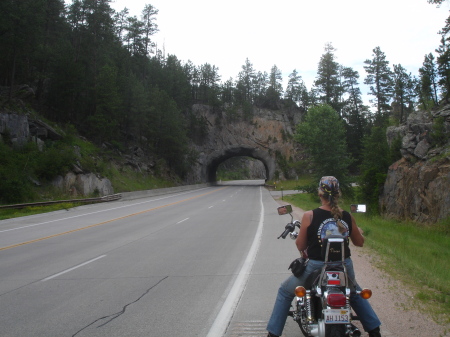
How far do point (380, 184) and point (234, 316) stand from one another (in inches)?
1054

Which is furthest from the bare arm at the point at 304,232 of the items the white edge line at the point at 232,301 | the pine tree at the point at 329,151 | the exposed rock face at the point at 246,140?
the exposed rock face at the point at 246,140

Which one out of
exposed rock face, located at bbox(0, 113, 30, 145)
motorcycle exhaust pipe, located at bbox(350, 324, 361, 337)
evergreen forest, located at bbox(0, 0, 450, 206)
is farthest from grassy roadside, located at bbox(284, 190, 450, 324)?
exposed rock face, located at bbox(0, 113, 30, 145)

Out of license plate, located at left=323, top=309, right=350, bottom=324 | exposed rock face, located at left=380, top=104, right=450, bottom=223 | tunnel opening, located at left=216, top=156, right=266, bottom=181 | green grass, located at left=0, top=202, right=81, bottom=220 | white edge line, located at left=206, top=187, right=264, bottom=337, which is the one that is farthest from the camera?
tunnel opening, located at left=216, top=156, right=266, bottom=181

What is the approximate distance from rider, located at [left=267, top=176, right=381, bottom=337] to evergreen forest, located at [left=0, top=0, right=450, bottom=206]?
56.5 feet

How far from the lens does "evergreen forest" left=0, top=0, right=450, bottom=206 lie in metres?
36.0

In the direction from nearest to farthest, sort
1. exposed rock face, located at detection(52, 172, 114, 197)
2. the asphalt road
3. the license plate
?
the license plate → the asphalt road → exposed rock face, located at detection(52, 172, 114, 197)

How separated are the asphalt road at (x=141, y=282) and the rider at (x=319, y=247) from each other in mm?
972

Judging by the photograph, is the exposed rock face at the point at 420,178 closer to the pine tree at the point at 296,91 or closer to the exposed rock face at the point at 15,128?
the exposed rock face at the point at 15,128

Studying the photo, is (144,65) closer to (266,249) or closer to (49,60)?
(49,60)

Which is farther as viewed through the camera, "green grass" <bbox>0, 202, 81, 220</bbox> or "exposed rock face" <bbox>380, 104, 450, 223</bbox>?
"green grass" <bbox>0, 202, 81, 220</bbox>

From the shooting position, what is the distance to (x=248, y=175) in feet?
433

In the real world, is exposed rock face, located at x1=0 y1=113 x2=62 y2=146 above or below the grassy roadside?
above

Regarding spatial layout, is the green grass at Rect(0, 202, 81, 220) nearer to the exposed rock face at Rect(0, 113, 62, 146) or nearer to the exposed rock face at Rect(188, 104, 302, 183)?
the exposed rock face at Rect(0, 113, 62, 146)

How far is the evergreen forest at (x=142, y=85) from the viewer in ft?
118
